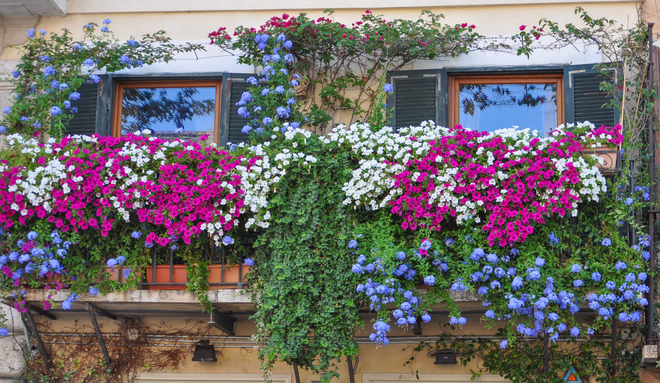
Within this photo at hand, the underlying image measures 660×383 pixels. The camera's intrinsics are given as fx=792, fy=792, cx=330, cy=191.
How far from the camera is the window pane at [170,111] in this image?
7.85 m

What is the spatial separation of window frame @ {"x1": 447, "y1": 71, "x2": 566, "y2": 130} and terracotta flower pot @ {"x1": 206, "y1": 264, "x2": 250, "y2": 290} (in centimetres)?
246

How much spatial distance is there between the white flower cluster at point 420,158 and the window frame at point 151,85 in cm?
170

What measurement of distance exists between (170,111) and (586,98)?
3998 millimetres

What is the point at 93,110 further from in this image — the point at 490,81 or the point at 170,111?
the point at 490,81

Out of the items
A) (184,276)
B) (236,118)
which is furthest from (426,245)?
(236,118)

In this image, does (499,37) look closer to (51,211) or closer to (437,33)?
(437,33)

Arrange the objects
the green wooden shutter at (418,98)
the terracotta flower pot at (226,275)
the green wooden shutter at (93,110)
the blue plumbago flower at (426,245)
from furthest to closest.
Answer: the green wooden shutter at (93,110)
the green wooden shutter at (418,98)
the terracotta flower pot at (226,275)
the blue plumbago flower at (426,245)

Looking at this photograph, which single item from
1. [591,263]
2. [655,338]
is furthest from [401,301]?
[655,338]

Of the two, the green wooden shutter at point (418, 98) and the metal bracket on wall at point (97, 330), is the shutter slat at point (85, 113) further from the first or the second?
the green wooden shutter at point (418, 98)

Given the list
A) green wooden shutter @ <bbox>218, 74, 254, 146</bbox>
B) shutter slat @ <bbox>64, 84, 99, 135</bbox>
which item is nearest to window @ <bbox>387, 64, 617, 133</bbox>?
green wooden shutter @ <bbox>218, 74, 254, 146</bbox>

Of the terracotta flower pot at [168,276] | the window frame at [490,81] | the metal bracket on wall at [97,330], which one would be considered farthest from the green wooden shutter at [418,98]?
the metal bracket on wall at [97,330]

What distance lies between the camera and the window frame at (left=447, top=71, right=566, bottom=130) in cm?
754

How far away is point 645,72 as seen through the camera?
23.0 feet

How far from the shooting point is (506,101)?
7.62 m
